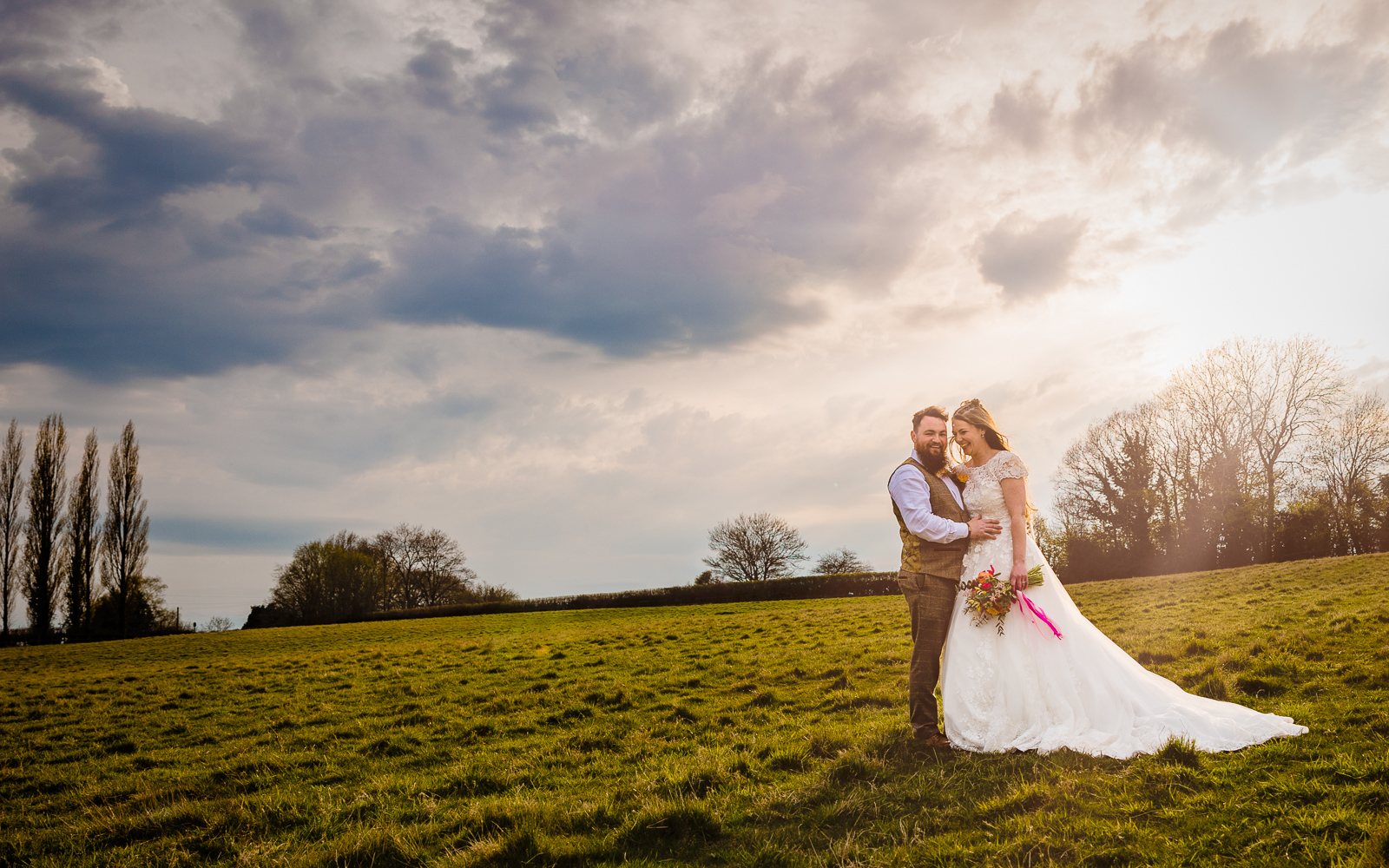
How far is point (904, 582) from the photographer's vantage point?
21.7ft

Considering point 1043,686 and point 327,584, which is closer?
point 1043,686

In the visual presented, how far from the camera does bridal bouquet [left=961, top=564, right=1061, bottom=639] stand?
6.10m

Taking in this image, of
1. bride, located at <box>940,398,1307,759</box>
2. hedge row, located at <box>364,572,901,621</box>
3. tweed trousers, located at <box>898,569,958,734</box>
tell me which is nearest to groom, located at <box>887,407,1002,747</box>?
tweed trousers, located at <box>898,569,958,734</box>

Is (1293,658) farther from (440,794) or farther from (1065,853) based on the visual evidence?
(440,794)

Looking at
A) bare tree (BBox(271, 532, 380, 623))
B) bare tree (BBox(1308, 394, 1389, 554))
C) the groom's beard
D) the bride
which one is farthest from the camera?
bare tree (BBox(271, 532, 380, 623))

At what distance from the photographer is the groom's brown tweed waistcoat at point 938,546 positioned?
6.35 meters

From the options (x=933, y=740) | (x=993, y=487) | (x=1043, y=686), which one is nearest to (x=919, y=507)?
(x=993, y=487)

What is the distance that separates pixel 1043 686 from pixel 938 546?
1456 mm

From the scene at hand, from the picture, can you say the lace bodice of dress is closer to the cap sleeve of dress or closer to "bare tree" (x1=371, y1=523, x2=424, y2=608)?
the cap sleeve of dress

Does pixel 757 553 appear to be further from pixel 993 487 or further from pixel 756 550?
pixel 993 487

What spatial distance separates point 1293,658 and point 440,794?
34.7 ft

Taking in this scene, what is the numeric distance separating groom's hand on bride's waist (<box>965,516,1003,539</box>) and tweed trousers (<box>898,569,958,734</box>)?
1.62ft

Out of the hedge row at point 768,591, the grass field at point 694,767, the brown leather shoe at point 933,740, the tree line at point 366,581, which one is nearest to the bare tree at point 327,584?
the tree line at point 366,581

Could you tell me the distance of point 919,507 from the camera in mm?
6145
